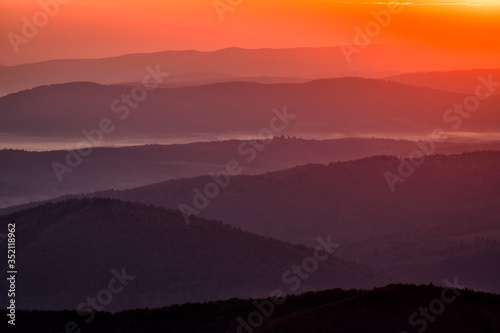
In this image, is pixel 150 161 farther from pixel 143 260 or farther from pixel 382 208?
pixel 143 260

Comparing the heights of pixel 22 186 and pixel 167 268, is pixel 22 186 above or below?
above

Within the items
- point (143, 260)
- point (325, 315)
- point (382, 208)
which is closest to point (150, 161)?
point (382, 208)

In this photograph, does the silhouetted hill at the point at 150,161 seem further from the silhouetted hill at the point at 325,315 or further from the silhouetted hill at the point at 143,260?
the silhouetted hill at the point at 325,315

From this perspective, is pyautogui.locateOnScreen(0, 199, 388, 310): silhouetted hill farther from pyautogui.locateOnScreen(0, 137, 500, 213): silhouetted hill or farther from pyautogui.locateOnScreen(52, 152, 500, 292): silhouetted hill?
pyautogui.locateOnScreen(0, 137, 500, 213): silhouetted hill

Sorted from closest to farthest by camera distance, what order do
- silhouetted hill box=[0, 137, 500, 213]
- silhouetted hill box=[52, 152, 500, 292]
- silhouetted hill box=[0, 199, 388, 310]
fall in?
silhouetted hill box=[0, 199, 388, 310] < silhouetted hill box=[52, 152, 500, 292] < silhouetted hill box=[0, 137, 500, 213]

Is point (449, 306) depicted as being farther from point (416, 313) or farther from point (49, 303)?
point (49, 303)

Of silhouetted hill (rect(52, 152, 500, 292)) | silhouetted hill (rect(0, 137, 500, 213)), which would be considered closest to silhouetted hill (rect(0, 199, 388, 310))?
silhouetted hill (rect(52, 152, 500, 292))

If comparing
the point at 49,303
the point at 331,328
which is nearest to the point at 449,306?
the point at 331,328
